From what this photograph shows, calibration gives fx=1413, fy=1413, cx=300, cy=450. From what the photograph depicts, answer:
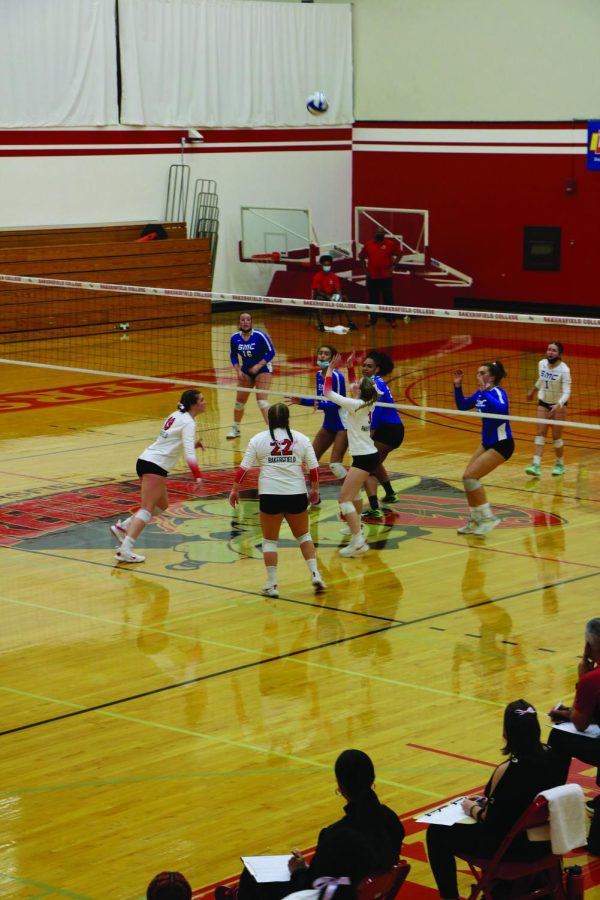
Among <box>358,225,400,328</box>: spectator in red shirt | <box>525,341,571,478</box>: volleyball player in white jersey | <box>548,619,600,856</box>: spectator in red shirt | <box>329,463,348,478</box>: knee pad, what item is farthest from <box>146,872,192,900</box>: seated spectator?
<box>358,225,400,328</box>: spectator in red shirt

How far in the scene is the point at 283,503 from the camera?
12195mm

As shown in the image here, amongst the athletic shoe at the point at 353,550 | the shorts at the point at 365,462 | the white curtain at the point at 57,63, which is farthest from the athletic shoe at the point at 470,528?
the white curtain at the point at 57,63

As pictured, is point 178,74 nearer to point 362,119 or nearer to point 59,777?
point 362,119

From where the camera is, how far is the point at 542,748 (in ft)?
22.4

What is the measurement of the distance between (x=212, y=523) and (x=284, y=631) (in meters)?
3.71

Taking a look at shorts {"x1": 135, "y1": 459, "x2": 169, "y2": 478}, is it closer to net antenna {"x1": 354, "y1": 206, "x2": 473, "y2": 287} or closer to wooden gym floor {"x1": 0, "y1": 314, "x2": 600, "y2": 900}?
Answer: wooden gym floor {"x1": 0, "y1": 314, "x2": 600, "y2": 900}

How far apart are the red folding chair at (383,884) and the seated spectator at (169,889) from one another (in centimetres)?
81

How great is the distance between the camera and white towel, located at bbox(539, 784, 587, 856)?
6395mm

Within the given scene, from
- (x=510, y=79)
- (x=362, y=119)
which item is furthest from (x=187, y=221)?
(x=510, y=79)

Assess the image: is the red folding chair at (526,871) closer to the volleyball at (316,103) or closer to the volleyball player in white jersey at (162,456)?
the volleyball player in white jersey at (162,456)

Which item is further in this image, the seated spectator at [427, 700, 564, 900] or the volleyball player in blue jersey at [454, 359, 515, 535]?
the volleyball player in blue jersey at [454, 359, 515, 535]

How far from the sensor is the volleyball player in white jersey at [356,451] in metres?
13.6

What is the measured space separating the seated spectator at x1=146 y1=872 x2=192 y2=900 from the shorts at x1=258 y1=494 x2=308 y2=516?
683cm

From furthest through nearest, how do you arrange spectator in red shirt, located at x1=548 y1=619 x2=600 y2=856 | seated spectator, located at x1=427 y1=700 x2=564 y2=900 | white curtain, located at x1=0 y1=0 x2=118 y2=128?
white curtain, located at x1=0 y1=0 x2=118 y2=128 < spectator in red shirt, located at x1=548 y1=619 x2=600 y2=856 < seated spectator, located at x1=427 y1=700 x2=564 y2=900
